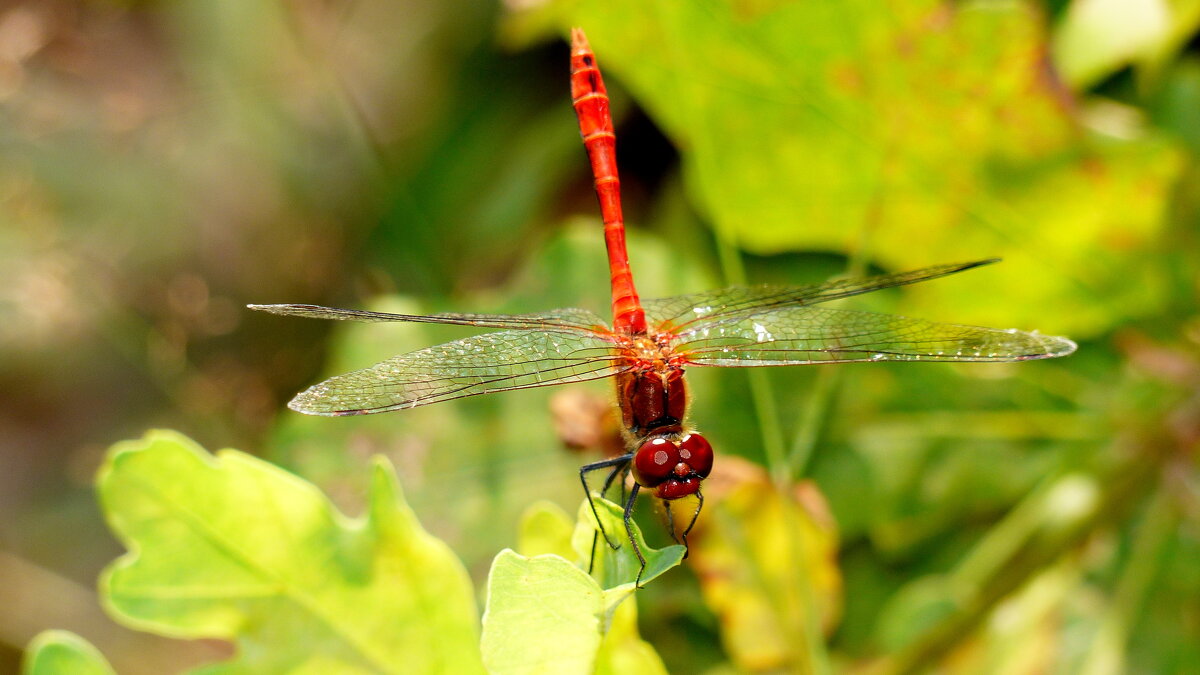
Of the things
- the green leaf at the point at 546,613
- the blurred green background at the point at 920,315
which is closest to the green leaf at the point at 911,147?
the blurred green background at the point at 920,315

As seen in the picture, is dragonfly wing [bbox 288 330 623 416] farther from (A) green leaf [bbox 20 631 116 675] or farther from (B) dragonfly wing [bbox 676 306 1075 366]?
(A) green leaf [bbox 20 631 116 675]

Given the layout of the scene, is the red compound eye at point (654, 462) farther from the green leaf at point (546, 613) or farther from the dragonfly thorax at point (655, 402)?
the green leaf at point (546, 613)

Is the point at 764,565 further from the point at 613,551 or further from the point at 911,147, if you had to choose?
the point at 911,147

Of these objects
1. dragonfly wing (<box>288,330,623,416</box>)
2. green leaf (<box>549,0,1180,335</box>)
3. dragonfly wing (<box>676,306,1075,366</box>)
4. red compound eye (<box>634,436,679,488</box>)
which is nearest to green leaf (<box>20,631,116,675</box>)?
dragonfly wing (<box>288,330,623,416</box>)

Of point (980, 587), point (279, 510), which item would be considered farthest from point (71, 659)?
point (980, 587)

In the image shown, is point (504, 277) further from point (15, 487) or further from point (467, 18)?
point (15, 487)

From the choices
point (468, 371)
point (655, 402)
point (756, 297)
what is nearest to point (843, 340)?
point (756, 297)
